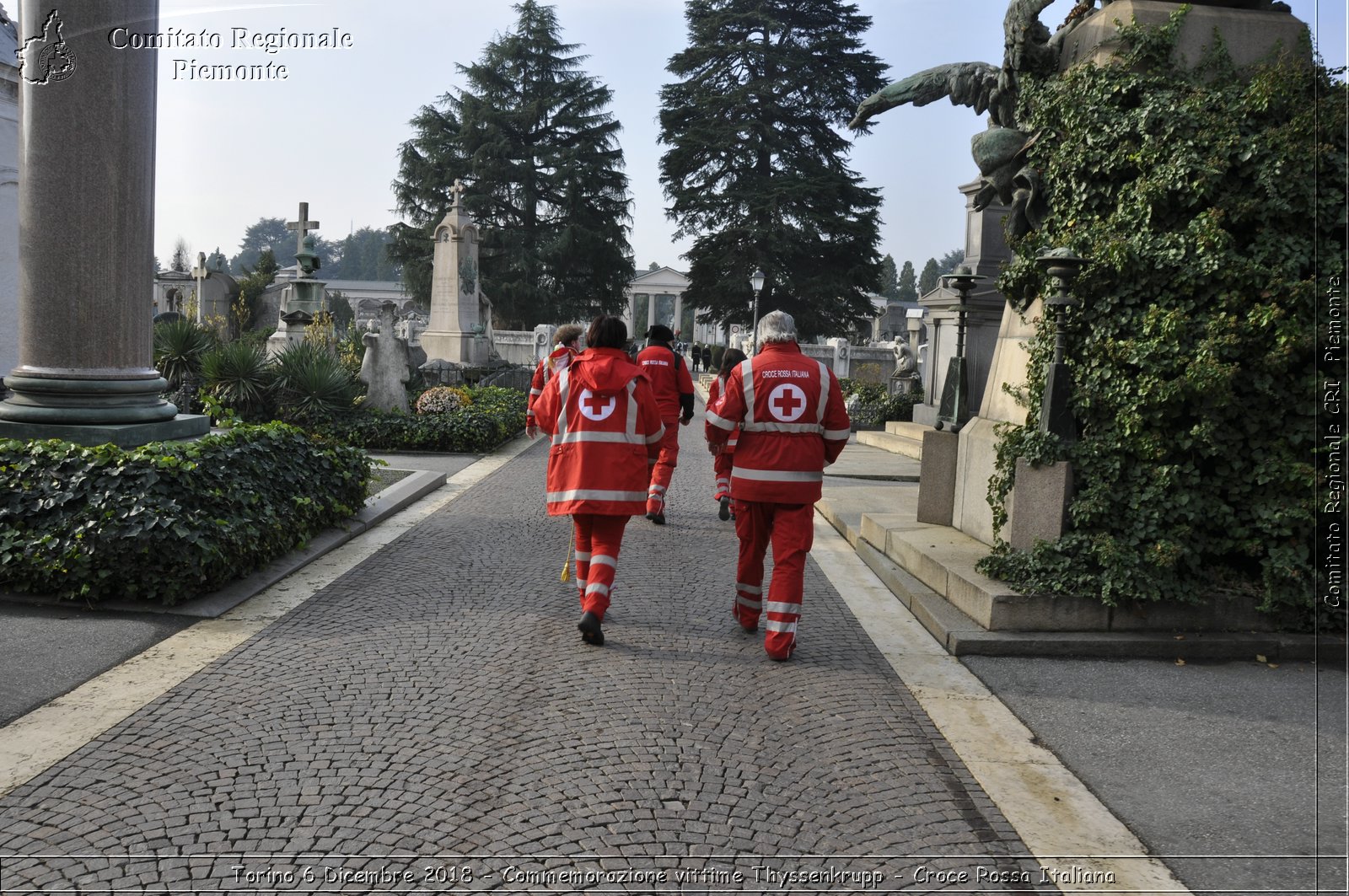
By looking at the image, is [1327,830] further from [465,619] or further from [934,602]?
[465,619]

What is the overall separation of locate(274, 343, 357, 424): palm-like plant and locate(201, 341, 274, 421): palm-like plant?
0.20 m

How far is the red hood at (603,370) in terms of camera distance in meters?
6.02

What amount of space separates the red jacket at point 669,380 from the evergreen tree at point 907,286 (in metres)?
132

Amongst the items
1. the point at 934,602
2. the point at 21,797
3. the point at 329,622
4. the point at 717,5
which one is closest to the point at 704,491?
the point at 934,602

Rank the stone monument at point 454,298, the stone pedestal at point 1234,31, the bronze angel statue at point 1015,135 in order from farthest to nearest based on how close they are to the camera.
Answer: the stone monument at point 454,298, the bronze angel statue at point 1015,135, the stone pedestal at point 1234,31

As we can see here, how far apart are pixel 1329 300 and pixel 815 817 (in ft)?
14.0

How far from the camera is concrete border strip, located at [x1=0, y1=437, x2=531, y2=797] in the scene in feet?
13.4

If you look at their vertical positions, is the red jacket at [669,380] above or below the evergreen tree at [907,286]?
below

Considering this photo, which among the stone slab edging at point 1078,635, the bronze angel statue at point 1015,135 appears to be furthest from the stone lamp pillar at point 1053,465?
the bronze angel statue at point 1015,135

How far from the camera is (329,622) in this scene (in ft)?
20.0

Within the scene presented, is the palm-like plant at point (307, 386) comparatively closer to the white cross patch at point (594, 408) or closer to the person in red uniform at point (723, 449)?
the person in red uniform at point (723, 449)

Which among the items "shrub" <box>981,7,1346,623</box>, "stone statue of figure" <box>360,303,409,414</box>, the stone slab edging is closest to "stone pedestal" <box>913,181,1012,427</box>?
"stone statue of figure" <box>360,303,409,414</box>

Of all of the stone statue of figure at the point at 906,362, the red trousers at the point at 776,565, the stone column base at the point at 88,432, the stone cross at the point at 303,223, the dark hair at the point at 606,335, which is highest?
the stone cross at the point at 303,223

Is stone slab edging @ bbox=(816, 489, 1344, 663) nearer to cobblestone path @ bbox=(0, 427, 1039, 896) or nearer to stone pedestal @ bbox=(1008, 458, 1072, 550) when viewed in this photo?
stone pedestal @ bbox=(1008, 458, 1072, 550)
